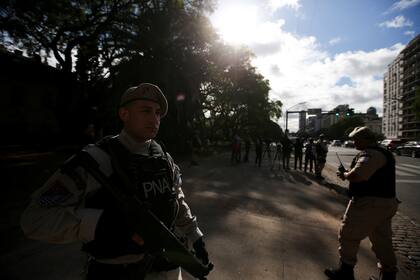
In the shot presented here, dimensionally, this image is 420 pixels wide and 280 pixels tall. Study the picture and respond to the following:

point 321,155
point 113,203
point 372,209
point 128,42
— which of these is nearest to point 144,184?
point 113,203

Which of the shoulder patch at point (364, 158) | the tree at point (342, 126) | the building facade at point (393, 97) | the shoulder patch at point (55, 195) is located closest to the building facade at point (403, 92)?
the building facade at point (393, 97)

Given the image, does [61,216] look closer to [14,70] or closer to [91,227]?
[91,227]

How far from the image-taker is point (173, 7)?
14914mm

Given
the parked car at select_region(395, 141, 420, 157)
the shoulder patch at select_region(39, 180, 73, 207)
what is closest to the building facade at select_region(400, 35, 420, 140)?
the parked car at select_region(395, 141, 420, 157)

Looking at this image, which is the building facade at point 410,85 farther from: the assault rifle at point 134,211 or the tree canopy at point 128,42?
the assault rifle at point 134,211

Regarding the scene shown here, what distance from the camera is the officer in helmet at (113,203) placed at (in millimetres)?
1256

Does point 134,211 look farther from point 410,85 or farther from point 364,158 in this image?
point 410,85

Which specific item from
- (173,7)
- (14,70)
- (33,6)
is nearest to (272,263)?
(33,6)

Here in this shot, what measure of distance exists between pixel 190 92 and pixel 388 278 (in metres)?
17.8

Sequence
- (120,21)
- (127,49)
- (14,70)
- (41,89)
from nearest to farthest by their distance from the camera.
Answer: (120,21), (127,49), (14,70), (41,89)

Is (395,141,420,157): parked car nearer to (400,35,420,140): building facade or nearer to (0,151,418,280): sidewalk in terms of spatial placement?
(0,151,418,280): sidewalk

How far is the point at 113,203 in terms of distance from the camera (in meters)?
1.36

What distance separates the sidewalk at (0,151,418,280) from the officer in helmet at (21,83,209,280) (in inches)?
75.7

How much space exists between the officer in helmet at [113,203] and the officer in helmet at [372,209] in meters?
2.14
